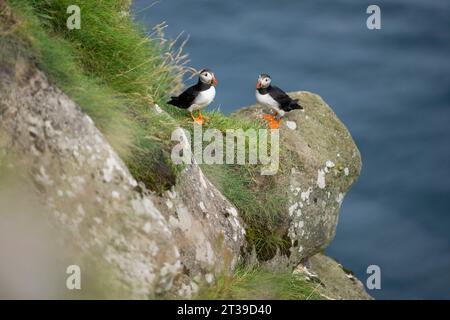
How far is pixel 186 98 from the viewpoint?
35.2 feet

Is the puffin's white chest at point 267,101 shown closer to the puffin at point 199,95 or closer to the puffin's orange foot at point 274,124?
the puffin's orange foot at point 274,124

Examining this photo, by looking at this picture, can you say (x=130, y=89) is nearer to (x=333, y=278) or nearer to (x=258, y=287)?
(x=258, y=287)

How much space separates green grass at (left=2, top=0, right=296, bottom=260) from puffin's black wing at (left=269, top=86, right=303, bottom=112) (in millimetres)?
474

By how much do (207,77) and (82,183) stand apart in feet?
12.2

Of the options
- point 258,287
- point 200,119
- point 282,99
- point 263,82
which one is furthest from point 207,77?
point 258,287

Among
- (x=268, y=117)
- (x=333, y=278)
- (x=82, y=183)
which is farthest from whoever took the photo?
(x=333, y=278)

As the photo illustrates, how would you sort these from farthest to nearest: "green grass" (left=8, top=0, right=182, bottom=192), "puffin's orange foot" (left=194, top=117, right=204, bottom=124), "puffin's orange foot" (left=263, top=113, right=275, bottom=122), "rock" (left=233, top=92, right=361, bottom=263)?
1. "puffin's orange foot" (left=263, top=113, right=275, bottom=122)
2. "rock" (left=233, top=92, right=361, bottom=263)
3. "puffin's orange foot" (left=194, top=117, right=204, bottom=124)
4. "green grass" (left=8, top=0, right=182, bottom=192)

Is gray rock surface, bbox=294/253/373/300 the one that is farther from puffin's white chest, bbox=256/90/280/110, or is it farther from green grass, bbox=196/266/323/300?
puffin's white chest, bbox=256/90/280/110

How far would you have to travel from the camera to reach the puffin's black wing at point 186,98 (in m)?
10.7

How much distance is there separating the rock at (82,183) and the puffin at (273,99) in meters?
4.33

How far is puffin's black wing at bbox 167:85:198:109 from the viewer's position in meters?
10.7

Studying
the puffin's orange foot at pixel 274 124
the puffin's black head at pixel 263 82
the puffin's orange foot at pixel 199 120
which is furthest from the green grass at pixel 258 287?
the puffin's black head at pixel 263 82

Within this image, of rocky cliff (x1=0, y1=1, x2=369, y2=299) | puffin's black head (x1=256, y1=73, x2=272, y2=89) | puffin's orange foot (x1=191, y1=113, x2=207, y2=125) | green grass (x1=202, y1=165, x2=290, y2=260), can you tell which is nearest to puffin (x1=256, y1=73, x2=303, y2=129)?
puffin's black head (x1=256, y1=73, x2=272, y2=89)

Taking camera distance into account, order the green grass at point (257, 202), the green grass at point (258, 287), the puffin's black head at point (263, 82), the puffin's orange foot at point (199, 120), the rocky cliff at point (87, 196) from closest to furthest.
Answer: the rocky cliff at point (87, 196)
the green grass at point (258, 287)
the green grass at point (257, 202)
the puffin's orange foot at point (199, 120)
the puffin's black head at point (263, 82)
